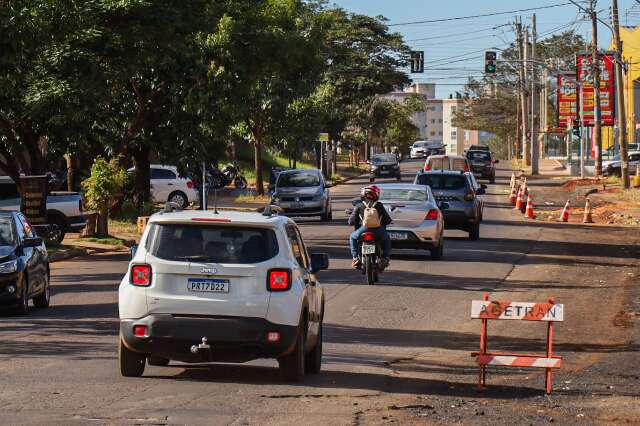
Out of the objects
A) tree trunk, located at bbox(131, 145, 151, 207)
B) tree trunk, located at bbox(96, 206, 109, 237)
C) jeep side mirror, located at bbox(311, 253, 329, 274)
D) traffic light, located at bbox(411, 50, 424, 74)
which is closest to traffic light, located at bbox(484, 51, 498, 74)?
traffic light, located at bbox(411, 50, 424, 74)

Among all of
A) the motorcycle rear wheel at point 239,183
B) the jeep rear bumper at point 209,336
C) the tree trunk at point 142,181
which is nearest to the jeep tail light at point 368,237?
the jeep rear bumper at point 209,336

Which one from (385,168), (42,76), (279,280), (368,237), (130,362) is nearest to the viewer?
(279,280)

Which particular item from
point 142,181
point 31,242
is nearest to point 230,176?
point 142,181

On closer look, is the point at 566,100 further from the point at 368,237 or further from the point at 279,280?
the point at 279,280

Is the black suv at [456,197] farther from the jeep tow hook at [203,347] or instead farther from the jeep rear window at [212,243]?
the jeep tow hook at [203,347]

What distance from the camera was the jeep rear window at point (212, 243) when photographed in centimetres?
1158

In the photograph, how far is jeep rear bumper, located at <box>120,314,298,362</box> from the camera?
37.3 feet

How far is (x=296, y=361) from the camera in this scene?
11.8m

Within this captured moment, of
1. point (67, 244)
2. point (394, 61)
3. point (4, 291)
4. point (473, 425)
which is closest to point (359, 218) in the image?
point (4, 291)

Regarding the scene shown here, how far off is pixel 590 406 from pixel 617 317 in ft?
27.1

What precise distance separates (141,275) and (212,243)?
0.68 m

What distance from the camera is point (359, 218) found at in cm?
2345

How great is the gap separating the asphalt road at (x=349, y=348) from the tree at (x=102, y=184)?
3.25 metres

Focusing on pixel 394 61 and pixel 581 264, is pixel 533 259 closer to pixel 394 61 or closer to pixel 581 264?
pixel 581 264
